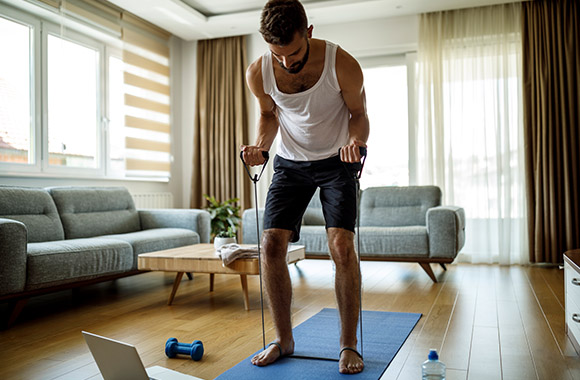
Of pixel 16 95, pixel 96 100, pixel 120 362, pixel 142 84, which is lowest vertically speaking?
pixel 120 362

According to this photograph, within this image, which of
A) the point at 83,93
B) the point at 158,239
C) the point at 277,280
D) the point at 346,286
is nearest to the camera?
the point at 346,286

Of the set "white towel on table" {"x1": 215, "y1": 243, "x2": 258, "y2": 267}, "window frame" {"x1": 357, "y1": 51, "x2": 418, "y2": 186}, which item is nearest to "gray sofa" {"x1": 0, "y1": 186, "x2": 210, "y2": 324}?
"white towel on table" {"x1": 215, "y1": 243, "x2": 258, "y2": 267}

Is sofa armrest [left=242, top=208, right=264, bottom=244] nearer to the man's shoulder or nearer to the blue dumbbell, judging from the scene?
the blue dumbbell

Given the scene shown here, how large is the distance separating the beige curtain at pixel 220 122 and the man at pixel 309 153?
3638 millimetres

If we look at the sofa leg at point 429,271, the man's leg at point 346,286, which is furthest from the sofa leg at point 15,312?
the sofa leg at point 429,271

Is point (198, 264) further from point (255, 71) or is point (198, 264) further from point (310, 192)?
point (255, 71)

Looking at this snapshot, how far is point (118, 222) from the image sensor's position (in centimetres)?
404

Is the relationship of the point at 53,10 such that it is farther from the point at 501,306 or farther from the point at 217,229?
the point at 501,306

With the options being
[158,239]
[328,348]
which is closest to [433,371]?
[328,348]

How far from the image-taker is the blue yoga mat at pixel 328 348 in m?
1.81

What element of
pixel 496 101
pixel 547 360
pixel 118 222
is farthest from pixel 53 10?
pixel 547 360

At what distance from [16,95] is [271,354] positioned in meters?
3.22

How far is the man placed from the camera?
188cm

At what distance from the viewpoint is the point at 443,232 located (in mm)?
3652
